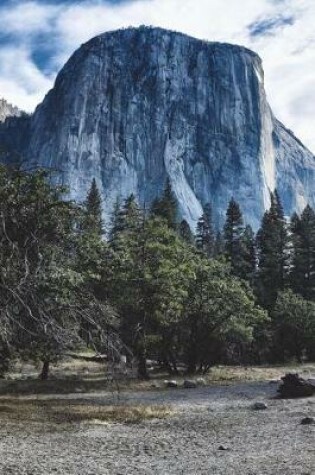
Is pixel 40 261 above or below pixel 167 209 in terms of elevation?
below

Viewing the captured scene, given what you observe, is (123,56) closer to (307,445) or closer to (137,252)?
(137,252)

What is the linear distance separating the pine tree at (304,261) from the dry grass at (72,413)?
54.6 meters

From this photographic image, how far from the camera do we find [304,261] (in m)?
74.1

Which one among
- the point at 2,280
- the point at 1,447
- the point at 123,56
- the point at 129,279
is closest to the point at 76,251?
the point at 2,280

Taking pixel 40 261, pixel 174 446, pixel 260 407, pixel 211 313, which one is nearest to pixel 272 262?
pixel 211 313

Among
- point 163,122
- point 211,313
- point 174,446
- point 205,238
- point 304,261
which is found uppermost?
point 163,122

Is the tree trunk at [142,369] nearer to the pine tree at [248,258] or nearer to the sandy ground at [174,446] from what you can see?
the sandy ground at [174,446]

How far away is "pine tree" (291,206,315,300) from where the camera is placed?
72.9m

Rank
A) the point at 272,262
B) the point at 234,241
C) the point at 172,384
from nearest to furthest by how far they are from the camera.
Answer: the point at 172,384
the point at 272,262
the point at 234,241

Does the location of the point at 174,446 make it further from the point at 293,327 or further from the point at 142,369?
the point at 293,327

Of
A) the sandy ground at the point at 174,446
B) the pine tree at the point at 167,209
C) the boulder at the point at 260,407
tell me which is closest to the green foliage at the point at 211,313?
the boulder at the point at 260,407

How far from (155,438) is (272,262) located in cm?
6113

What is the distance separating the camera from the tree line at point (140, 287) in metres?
16.8

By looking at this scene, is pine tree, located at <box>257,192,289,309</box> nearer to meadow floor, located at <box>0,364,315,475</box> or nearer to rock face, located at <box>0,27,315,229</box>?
meadow floor, located at <box>0,364,315,475</box>
